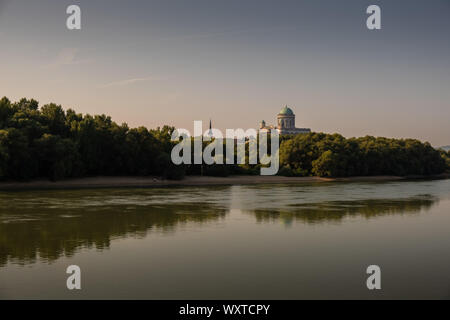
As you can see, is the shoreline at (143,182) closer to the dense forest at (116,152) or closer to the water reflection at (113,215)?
the dense forest at (116,152)

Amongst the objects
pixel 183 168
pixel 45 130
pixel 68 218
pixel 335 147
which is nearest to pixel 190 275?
pixel 68 218

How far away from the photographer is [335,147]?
3565 inches

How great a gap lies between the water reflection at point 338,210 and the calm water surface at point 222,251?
13cm

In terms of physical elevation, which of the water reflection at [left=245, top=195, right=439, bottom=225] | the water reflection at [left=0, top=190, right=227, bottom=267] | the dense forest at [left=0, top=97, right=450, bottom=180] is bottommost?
the water reflection at [left=245, top=195, right=439, bottom=225]

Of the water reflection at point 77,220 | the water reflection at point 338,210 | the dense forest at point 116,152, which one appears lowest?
the water reflection at point 338,210

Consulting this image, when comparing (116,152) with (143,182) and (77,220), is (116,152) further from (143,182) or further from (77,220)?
(77,220)

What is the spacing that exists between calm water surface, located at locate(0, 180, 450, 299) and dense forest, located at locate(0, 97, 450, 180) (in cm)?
2258

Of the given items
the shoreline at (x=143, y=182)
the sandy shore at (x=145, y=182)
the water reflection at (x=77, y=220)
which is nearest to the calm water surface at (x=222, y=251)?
the water reflection at (x=77, y=220)

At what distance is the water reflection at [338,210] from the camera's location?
30.5 m

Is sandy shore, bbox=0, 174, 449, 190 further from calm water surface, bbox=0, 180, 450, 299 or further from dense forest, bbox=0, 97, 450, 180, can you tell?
calm water surface, bbox=0, 180, 450, 299

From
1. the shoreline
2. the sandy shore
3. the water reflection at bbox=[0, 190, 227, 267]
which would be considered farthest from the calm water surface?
the sandy shore

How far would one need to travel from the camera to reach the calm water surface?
14.3m

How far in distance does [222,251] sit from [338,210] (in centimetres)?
1737
